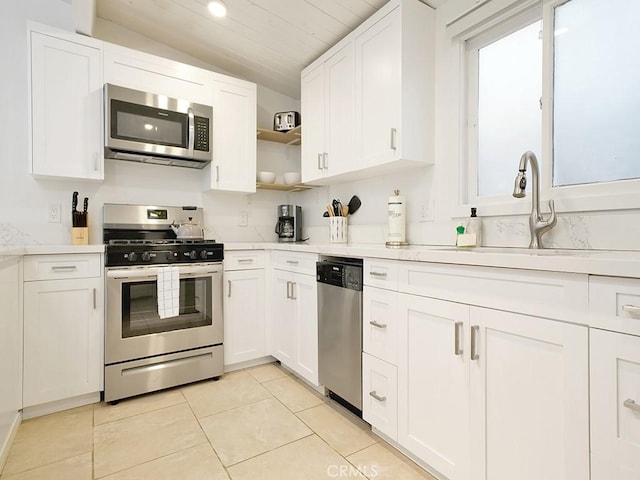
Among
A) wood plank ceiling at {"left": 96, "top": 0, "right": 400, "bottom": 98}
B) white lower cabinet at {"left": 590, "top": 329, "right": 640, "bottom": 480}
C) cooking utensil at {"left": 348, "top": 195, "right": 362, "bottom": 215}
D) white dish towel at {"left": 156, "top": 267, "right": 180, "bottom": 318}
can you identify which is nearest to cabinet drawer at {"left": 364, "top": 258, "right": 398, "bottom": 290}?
white lower cabinet at {"left": 590, "top": 329, "right": 640, "bottom": 480}

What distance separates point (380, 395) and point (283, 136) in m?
2.37

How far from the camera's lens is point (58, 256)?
2.00 m

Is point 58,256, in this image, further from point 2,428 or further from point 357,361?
point 357,361

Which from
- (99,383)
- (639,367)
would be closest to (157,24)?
(99,383)

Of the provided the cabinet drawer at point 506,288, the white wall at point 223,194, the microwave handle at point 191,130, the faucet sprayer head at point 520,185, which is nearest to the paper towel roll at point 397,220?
the white wall at point 223,194

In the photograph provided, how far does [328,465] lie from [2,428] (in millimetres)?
1462

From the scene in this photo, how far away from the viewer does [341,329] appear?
1.94 m

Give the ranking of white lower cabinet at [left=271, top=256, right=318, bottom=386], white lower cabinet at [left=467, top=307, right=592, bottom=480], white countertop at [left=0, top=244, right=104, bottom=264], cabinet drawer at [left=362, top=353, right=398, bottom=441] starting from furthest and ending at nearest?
white lower cabinet at [left=271, top=256, right=318, bottom=386], white countertop at [left=0, top=244, right=104, bottom=264], cabinet drawer at [left=362, top=353, right=398, bottom=441], white lower cabinet at [left=467, top=307, right=592, bottom=480]

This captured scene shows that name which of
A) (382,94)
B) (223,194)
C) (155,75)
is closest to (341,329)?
(382,94)

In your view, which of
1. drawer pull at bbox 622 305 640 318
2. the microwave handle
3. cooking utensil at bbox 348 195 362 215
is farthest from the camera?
cooking utensil at bbox 348 195 362 215

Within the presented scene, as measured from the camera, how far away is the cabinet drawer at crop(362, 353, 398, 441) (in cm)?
158

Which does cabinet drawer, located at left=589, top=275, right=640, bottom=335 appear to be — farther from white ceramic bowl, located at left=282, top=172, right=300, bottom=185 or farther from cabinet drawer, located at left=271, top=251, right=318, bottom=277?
white ceramic bowl, located at left=282, top=172, right=300, bottom=185

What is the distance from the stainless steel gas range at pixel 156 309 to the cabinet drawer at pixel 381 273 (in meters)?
1.22

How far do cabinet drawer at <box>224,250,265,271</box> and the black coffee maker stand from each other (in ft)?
1.60
